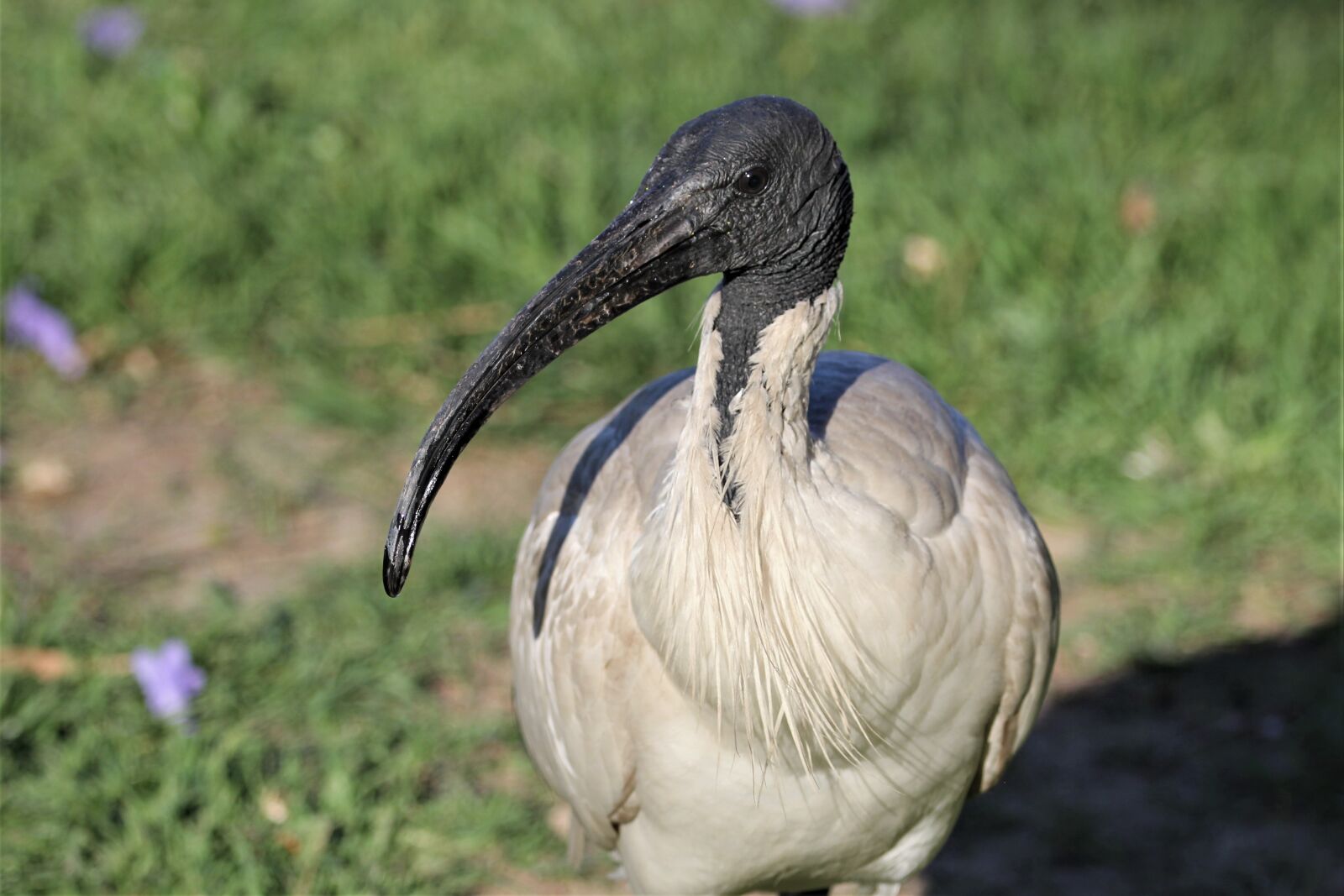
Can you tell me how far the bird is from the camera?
233 centimetres

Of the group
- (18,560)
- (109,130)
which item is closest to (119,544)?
(18,560)

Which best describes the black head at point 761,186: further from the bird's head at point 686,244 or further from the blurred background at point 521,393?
the blurred background at point 521,393

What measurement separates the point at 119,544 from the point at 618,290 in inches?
101

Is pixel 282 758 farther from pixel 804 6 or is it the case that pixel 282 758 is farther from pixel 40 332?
pixel 804 6

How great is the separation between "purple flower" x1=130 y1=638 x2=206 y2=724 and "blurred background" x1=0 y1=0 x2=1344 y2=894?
0.04 ft

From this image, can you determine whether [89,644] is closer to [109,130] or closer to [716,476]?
[716,476]

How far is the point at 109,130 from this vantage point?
590 cm

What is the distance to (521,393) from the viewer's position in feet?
16.4

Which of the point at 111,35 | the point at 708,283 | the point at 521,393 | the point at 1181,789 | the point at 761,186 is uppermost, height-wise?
the point at 761,186

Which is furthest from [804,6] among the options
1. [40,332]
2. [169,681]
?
[169,681]

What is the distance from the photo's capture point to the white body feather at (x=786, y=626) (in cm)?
244

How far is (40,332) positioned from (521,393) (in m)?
1.48

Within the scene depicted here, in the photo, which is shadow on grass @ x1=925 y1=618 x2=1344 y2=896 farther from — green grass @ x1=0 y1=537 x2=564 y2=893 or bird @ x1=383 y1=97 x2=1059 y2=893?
green grass @ x1=0 y1=537 x2=564 y2=893

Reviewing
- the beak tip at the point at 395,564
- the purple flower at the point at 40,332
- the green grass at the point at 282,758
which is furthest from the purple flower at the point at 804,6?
the beak tip at the point at 395,564
